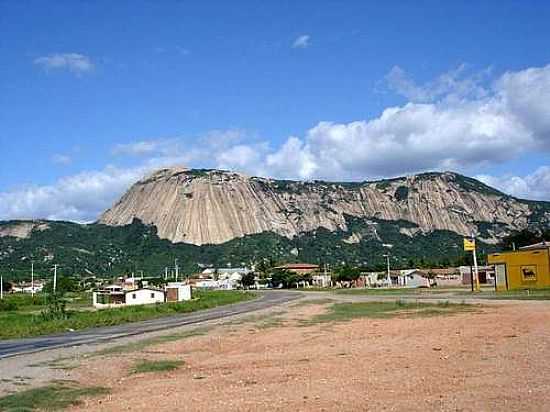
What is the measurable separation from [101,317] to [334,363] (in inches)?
1409

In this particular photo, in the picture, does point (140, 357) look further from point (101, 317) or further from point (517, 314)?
point (101, 317)

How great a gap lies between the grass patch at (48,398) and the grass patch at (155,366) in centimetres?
301

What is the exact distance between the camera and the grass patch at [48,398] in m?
13.4

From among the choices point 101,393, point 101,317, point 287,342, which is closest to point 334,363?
point 101,393

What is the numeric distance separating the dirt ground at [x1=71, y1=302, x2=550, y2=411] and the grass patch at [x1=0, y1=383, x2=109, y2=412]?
18.2 inches

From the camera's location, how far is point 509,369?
1555 cm

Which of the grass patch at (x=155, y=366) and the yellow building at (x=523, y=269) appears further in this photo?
the yellow building at (x=523, y=269)

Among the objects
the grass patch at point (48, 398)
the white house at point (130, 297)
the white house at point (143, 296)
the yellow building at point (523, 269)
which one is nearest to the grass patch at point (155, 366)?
the grass patch at point (48, 398)

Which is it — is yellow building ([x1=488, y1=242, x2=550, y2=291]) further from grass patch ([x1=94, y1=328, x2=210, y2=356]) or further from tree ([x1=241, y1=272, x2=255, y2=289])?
tree ([x1=241, y1=272, x2=255, y2=289])

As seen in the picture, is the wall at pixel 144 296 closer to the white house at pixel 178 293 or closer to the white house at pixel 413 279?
the white house at pixel 178 293

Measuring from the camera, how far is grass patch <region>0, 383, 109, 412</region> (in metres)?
13.4

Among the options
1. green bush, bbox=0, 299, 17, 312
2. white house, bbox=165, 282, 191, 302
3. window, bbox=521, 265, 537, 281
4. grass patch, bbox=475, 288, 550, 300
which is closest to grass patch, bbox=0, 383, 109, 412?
grass patch, bbox=475, 288, 550, 300

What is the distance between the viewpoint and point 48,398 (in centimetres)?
1459

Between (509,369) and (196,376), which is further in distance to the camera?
(196,376)
